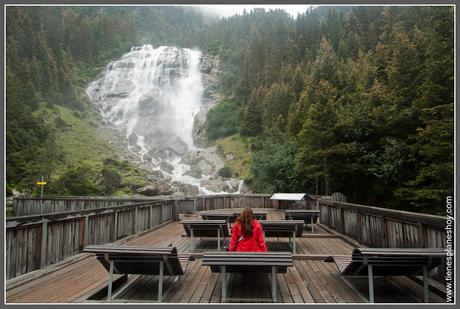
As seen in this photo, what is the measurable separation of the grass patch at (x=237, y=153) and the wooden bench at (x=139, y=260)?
37771 millimetres

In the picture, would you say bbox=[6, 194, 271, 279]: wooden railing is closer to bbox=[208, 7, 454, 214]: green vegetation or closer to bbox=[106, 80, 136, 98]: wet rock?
bbox=[208, 7, 454, 214]: green vegetation

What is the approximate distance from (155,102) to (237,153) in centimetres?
2784

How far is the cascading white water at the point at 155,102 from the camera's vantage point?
189 feet

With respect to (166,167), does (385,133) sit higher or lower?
higher

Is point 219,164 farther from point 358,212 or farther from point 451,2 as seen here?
point 451,2

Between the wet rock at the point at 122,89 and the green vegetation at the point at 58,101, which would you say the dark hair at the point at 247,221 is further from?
the wet rock at the point at 122,89

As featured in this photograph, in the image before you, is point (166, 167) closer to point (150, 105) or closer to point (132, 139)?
point (132, 139)

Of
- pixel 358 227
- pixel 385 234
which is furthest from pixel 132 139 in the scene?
pixel 385 234

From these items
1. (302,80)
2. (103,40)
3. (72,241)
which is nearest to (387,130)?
(72,241)

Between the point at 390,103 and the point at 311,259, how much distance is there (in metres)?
17.0

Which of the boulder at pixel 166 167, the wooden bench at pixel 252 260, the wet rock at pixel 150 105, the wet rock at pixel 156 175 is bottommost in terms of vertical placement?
the wooden bench at pixel 252 260

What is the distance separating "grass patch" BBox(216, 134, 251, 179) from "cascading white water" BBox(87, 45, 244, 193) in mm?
4986

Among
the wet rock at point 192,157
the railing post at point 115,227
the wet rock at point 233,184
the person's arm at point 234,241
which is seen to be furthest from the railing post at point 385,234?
the wet rock at point 192,157

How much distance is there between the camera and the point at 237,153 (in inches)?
2060
